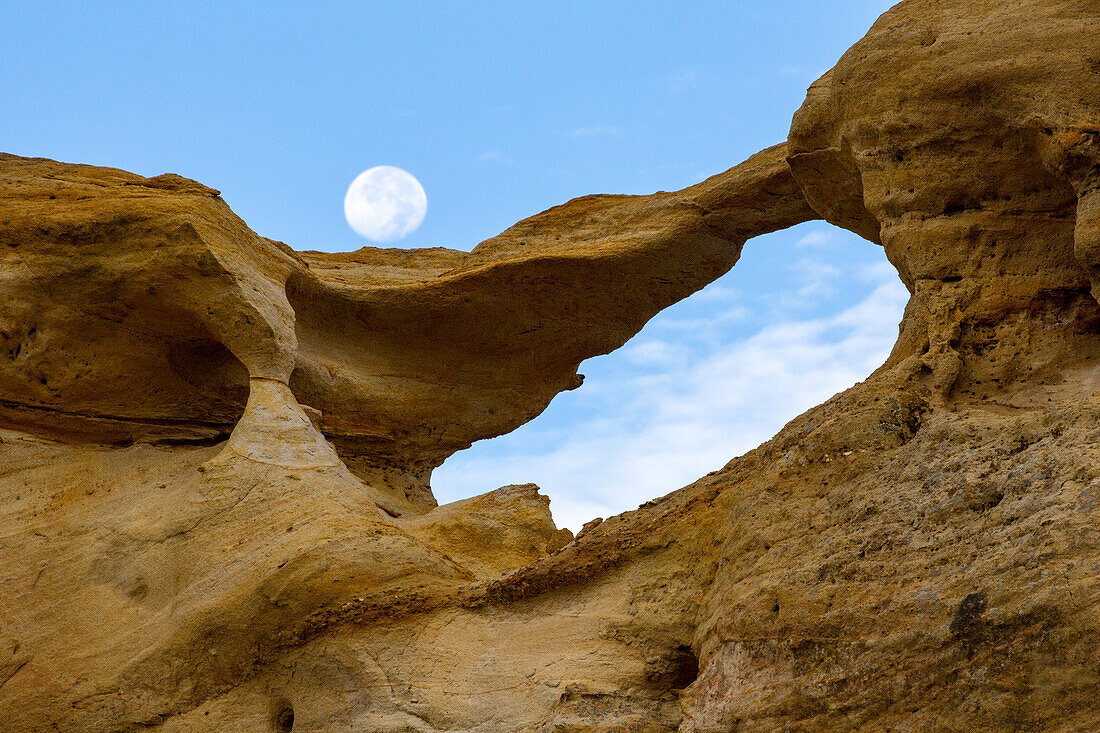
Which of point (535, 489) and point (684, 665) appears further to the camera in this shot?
point (535, 489)

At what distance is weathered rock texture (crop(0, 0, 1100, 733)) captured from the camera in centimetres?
536

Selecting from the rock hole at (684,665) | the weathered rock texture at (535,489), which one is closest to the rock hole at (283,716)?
the weathered rock texture at (535,489)

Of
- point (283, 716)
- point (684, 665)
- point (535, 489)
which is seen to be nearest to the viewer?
point (684, 665)

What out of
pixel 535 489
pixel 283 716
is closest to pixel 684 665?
pixel 283 716

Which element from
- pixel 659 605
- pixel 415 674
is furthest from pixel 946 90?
pixel 415 674

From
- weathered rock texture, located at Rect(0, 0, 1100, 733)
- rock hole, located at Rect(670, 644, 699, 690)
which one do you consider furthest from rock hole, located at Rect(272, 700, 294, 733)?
rock hole, located at Rect(670, 644, 699, 690)

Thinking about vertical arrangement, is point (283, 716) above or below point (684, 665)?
above

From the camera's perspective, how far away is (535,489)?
10.6 metres

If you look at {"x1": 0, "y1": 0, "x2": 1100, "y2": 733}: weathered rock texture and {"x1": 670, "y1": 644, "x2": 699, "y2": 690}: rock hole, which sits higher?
{"x1": 0, "y1": 0, "x2": 1100, "y2": 733}: weathered rock texture

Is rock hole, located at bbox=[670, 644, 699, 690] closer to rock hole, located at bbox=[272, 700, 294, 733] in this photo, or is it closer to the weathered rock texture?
the weathered rock texture

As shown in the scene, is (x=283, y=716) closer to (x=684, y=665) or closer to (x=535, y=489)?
(x=684, y=665)

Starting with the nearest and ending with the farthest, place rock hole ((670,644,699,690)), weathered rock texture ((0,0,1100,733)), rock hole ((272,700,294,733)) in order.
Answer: weathered rock texture ((0,0,1100,733)), rock hole ((670,644,699,690)), rock hole ((272,700,294,733))

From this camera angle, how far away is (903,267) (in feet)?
24.3

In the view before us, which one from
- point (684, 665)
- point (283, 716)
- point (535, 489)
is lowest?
point (684, 665)
